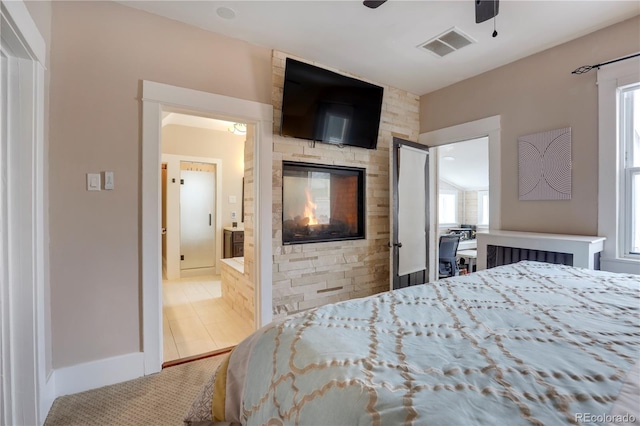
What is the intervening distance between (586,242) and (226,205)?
491cm

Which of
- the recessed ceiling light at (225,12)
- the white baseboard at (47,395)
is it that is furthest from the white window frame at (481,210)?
the white baseboard at (47,395)

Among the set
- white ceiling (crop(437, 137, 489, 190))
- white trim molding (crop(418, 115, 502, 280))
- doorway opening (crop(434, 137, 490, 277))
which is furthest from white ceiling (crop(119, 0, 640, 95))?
doorway opening (crop(434, 137, 490, 277))

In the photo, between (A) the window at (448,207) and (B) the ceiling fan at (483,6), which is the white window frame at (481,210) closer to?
(A) the window at (448,207)

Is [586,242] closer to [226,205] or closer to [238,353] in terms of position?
[238,353]

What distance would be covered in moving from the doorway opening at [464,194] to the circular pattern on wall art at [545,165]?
250 cm

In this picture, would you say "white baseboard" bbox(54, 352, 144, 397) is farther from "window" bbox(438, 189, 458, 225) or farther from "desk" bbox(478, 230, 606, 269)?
"window" bbox(438, 189, 458, 225)

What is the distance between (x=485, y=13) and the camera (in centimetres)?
193

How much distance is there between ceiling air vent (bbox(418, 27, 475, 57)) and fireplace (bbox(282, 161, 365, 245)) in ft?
4.25

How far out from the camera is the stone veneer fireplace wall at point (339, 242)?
2607 mm

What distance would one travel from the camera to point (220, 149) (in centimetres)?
520

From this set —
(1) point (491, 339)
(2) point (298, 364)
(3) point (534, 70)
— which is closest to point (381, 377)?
(2) point (298, 364)

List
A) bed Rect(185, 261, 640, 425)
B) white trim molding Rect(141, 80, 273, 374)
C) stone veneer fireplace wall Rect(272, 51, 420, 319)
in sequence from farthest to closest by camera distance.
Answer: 1. stone veneer fireplace wall Rect(272, 51, 420, 319)
2. white trim molding Rect(141, 80, 273, 374)
3. bed Rect(185, 261, 640, 425)

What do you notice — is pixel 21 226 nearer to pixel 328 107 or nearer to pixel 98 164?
pixel 98 164

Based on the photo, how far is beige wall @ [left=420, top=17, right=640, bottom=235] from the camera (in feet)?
7.49
